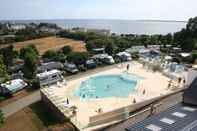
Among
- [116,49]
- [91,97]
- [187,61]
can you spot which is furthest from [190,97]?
[116,49]

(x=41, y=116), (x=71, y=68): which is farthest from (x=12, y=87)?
(x=71, y=68)

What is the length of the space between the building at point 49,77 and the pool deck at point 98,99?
1.32 meters

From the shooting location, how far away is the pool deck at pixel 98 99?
14.3 m

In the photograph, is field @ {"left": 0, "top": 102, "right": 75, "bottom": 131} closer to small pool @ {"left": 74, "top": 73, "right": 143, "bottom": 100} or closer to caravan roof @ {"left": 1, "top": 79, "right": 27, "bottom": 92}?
small pool @ {"left": 74, "top": 73, "right": 143, "bottom": 100}

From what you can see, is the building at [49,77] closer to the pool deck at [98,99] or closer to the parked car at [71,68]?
the pool deck at [98,99]

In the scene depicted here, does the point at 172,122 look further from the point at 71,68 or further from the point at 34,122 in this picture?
the point at 71,68

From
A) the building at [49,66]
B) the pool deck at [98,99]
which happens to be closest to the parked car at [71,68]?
the building at [49,66]

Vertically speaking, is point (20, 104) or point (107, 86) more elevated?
point (107, 86)

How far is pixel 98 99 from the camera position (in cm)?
1700

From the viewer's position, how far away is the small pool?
1823cm


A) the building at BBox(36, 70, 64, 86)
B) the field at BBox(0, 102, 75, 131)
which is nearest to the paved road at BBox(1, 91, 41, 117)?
the field at BBox(0, 102, 75, 131)

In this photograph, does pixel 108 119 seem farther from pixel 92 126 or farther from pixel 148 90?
pixel 148 90

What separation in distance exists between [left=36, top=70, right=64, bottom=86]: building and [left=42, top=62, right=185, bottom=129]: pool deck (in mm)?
1315

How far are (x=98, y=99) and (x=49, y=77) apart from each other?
20.8ft
